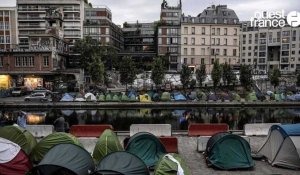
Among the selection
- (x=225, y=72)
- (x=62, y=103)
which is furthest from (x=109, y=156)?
(x=225, y=72)

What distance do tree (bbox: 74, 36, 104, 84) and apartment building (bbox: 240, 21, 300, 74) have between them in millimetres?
70256

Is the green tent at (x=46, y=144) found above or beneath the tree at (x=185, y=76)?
beneath

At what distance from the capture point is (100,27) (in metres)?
105

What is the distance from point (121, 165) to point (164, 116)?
107 feet

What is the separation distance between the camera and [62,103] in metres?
54.1

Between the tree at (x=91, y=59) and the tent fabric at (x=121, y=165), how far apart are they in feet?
198

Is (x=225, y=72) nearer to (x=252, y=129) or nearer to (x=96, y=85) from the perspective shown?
(x=96, y=85)

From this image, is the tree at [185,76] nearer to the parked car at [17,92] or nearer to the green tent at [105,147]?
the parked car at [17,92]

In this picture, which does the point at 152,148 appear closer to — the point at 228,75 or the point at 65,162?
the point at 65,162

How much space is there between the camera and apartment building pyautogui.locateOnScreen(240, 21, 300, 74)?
130 m

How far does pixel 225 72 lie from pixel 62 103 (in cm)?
3950

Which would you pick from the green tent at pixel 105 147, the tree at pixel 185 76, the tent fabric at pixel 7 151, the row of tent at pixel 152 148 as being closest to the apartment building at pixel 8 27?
the tree at pixel 185 76

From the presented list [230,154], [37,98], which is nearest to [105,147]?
[230,154]

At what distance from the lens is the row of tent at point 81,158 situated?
14672mm
